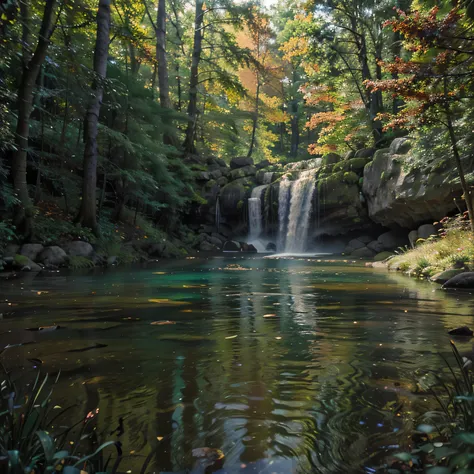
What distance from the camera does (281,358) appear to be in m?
3.25

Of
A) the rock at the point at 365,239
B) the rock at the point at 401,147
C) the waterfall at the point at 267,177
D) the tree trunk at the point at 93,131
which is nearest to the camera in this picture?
the tree trunk at the point at 93,131

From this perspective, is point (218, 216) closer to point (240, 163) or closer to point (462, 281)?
point (240, 163)

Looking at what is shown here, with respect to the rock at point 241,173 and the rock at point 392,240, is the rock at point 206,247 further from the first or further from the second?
the rock at point 392,240

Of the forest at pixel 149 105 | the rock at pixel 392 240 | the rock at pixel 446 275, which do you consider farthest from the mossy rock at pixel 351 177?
the rock at pixel 446 275

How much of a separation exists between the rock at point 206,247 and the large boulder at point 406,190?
815 cm

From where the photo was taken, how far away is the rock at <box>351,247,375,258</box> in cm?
1769

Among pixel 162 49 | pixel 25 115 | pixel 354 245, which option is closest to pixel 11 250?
pixel 25 115

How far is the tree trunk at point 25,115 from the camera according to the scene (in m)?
9.85

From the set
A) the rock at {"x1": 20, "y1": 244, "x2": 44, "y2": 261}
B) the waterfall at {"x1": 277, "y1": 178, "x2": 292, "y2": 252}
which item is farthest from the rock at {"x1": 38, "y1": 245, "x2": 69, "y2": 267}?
the waterfall at {"x1": 277, "y1": 178, "x2": 292, "y2": 252}

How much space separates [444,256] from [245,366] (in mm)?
8236

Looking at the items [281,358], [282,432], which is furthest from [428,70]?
[282,432]

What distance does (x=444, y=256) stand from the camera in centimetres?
973

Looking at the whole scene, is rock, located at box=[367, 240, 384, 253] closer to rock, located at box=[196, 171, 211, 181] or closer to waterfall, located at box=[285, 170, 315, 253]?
waterfall, located at box=[285, 170, 315, 253]

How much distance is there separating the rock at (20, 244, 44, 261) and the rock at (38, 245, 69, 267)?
10 cm
